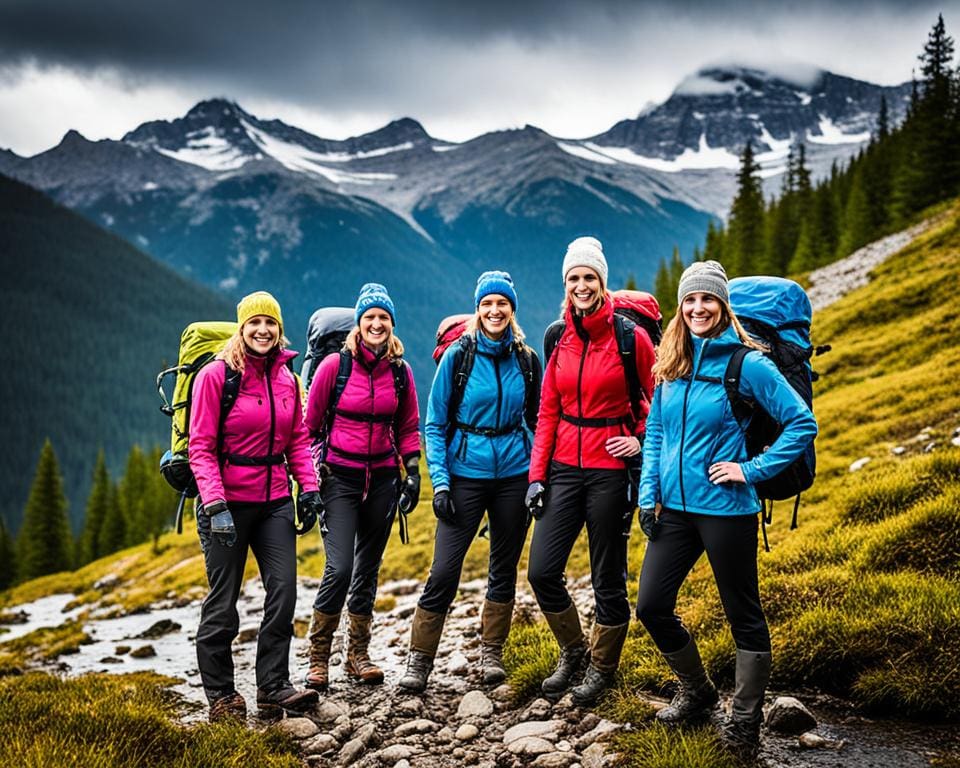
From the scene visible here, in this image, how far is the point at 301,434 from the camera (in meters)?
6.77

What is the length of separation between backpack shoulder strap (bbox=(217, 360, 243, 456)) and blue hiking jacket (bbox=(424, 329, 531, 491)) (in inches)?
70.8

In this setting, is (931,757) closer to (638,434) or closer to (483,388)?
(638,434)

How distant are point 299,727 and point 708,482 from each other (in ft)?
13.5

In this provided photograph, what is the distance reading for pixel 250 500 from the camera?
638cm

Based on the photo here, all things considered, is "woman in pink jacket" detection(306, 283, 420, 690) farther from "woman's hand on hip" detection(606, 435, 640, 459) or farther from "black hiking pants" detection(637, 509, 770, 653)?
"black hiking pants" detection(637, 509, 770, 653)

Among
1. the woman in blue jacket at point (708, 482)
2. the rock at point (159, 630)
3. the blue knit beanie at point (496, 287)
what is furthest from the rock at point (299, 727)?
the rock at point (159, 630)

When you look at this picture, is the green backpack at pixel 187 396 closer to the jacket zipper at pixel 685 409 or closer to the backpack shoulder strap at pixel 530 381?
the backpack shoulder strap at pixel 530 381

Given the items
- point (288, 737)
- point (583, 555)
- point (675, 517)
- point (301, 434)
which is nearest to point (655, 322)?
point (675, 517)

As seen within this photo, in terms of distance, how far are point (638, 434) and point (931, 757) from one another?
304cm

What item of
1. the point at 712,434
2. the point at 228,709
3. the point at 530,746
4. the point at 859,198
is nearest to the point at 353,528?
the point at 228,709

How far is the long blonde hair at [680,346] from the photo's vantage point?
199 inches

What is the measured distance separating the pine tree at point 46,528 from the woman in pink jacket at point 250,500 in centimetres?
6976

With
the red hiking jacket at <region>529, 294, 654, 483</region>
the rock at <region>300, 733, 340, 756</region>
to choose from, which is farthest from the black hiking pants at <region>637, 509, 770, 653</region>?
the rock at <region>300, 733, 340, 756</region>

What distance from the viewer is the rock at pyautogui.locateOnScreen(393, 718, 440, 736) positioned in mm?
6020
